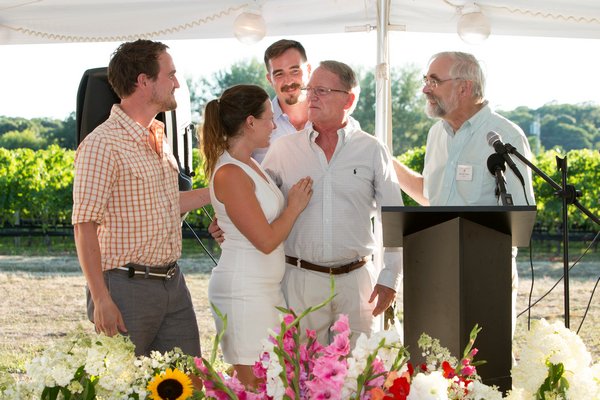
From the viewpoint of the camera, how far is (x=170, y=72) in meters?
2.69

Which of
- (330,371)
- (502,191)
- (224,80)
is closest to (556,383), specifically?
(330,371)

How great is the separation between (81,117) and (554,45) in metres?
23.0

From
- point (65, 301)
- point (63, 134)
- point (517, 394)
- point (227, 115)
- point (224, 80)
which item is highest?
point (224, 80)

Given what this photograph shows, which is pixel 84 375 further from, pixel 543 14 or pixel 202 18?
pixel 543 14

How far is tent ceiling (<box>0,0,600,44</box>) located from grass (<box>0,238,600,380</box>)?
9.82 ft

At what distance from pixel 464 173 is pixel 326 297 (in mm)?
730

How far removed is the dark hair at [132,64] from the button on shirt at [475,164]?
1.25 metres

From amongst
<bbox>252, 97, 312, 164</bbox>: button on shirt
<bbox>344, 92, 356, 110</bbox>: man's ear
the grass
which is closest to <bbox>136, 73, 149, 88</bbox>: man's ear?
<bbox>344, 92, 356, 110</bbox>: man's ear

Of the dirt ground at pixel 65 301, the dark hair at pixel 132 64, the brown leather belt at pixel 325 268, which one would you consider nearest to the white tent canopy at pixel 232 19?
the brown leather belt at pixel 325 268

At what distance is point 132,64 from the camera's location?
264 centimetres

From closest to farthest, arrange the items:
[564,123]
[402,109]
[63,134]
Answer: [63,134] < [564,123] < [402,109]

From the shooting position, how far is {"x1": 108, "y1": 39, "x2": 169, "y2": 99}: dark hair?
263 centimetres

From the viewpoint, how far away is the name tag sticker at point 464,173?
126 inches

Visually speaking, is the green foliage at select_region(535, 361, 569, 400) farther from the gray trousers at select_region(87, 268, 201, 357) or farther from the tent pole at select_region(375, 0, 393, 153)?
the tent pole at select_region(375, 0, 393, 153)
